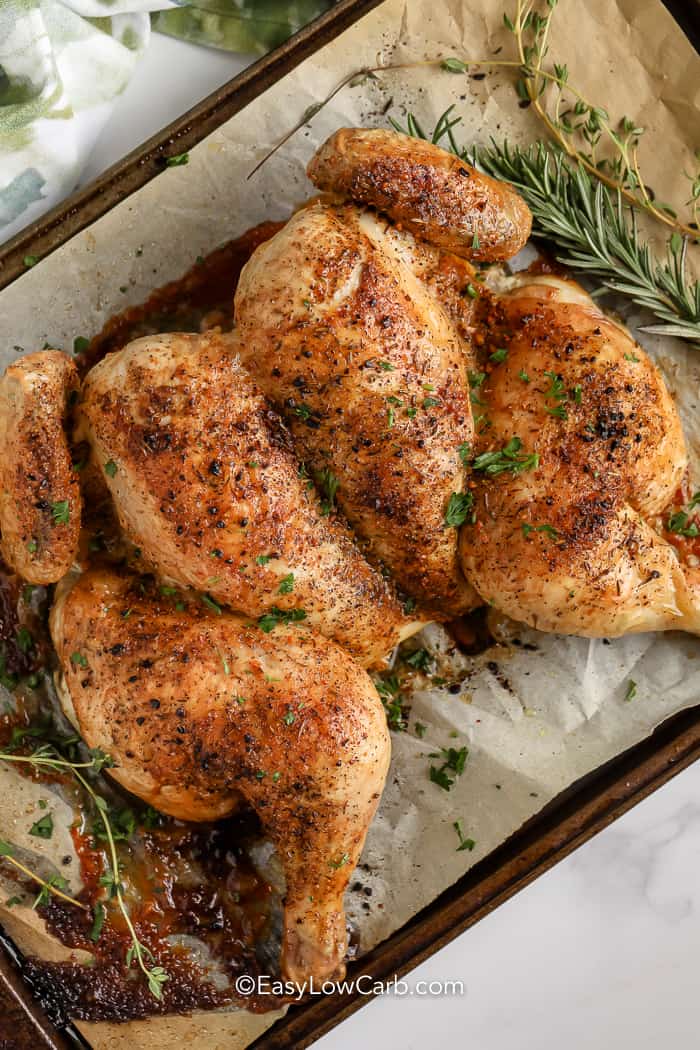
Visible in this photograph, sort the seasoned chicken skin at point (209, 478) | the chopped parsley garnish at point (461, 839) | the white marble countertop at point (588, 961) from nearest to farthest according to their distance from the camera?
the seasoned chicken skin at point (209, 478) < the chopped parsley garnish at point (461, 839) < the white marble countertop at point (588, 961)

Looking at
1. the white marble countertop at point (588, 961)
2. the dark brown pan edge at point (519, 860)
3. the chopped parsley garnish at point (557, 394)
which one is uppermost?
the chopped parsley garnish at point (557, 394)

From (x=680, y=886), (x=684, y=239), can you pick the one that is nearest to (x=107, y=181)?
(x=684, y=239)

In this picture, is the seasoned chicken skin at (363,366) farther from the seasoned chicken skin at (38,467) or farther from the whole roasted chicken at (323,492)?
the seasoned chicken skin at (38,467)

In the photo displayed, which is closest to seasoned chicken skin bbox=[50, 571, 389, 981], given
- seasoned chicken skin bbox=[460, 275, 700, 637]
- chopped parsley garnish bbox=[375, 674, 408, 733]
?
chopped parsley garnish bbox=[375, 674, 408, 733]

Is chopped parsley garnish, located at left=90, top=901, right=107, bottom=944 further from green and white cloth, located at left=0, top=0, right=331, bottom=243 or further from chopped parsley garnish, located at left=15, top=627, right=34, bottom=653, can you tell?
green and white cloth, located at left=0, top=0, right=331, bottom=243

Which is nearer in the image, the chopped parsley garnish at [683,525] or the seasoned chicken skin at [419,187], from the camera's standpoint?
the seasoned chicken skin at [419,187]

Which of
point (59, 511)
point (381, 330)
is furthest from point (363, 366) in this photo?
point (59, 511)

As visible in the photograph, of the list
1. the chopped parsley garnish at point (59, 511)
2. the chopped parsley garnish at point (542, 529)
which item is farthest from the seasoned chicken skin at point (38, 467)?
the chopped parsley garnish at point (542, 529)
